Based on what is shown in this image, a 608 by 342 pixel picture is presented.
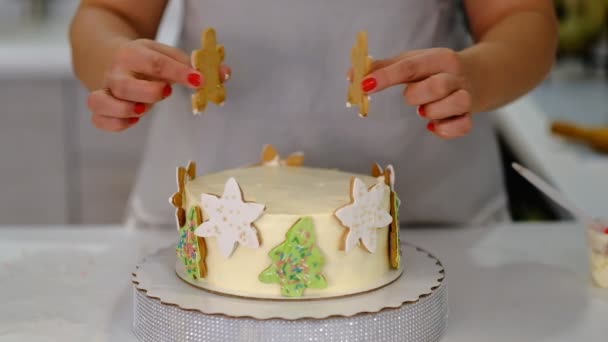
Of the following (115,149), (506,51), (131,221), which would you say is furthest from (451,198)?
(115,149)

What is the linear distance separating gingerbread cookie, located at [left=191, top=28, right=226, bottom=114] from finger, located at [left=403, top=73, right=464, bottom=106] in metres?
0.22

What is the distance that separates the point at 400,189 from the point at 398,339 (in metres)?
0.56

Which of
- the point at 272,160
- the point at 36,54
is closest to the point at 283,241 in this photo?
the point at 272,160

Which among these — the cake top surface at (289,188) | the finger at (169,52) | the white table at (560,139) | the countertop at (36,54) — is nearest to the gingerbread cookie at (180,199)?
the cake top surface at (289,188)

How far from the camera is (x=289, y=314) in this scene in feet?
2.91

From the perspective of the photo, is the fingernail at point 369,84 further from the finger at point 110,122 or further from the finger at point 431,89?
the finger at point 110,122

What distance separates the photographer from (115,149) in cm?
246

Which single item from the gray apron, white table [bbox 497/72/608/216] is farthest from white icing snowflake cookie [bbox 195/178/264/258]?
white table [bbox 497/72/608/216]

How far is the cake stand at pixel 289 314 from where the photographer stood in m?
0.87

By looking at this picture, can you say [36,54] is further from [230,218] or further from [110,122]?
[230,218]

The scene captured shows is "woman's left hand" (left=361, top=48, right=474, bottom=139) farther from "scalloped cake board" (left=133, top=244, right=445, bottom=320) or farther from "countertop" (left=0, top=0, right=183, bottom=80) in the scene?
"countertop" (left=0, top=0, right=183, bottom=80)

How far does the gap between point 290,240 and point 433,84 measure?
23cm

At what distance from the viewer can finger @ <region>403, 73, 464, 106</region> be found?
99cm

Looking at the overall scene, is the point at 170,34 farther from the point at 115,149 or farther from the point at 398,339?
the point at 398,339
